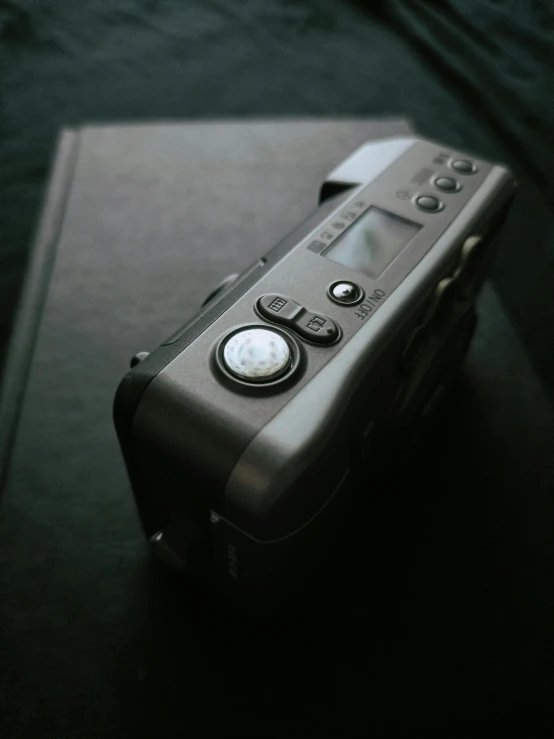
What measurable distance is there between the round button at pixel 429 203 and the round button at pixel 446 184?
2cm

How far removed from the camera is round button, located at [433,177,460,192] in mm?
432

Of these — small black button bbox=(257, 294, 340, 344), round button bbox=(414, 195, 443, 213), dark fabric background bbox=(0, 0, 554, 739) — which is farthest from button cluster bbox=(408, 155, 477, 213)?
dark fabric background bbox=(0, 0, 554, 739)

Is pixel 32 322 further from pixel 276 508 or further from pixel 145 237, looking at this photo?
pixel 276 508

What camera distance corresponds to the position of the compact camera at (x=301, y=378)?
295 mm

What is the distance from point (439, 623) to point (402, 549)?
55 mm

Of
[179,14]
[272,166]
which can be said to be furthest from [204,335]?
[179,14]

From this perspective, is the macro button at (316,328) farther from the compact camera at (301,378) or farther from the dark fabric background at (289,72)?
the dark fabric background at (289,72)

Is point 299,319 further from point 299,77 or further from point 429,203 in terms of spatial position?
point 299,77

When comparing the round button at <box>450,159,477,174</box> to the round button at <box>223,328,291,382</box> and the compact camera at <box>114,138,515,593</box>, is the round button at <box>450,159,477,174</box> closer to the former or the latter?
the compact camera at <box>114,138,515,593</box>

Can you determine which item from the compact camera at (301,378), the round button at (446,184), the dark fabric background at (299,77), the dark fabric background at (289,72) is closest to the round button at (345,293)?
the compact camera at (301,378)

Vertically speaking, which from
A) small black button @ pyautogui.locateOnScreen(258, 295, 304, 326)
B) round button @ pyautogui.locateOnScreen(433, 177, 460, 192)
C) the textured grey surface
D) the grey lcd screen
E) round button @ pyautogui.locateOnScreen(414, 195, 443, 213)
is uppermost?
round button @ pyautogui.locateOnScreen(433, 177, 460, 192)

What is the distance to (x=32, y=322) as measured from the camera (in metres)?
0.60

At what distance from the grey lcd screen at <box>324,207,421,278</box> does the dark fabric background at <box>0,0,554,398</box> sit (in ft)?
1.90

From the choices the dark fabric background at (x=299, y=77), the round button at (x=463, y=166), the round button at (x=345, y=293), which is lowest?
→ the round button at (x=345, y=293)
